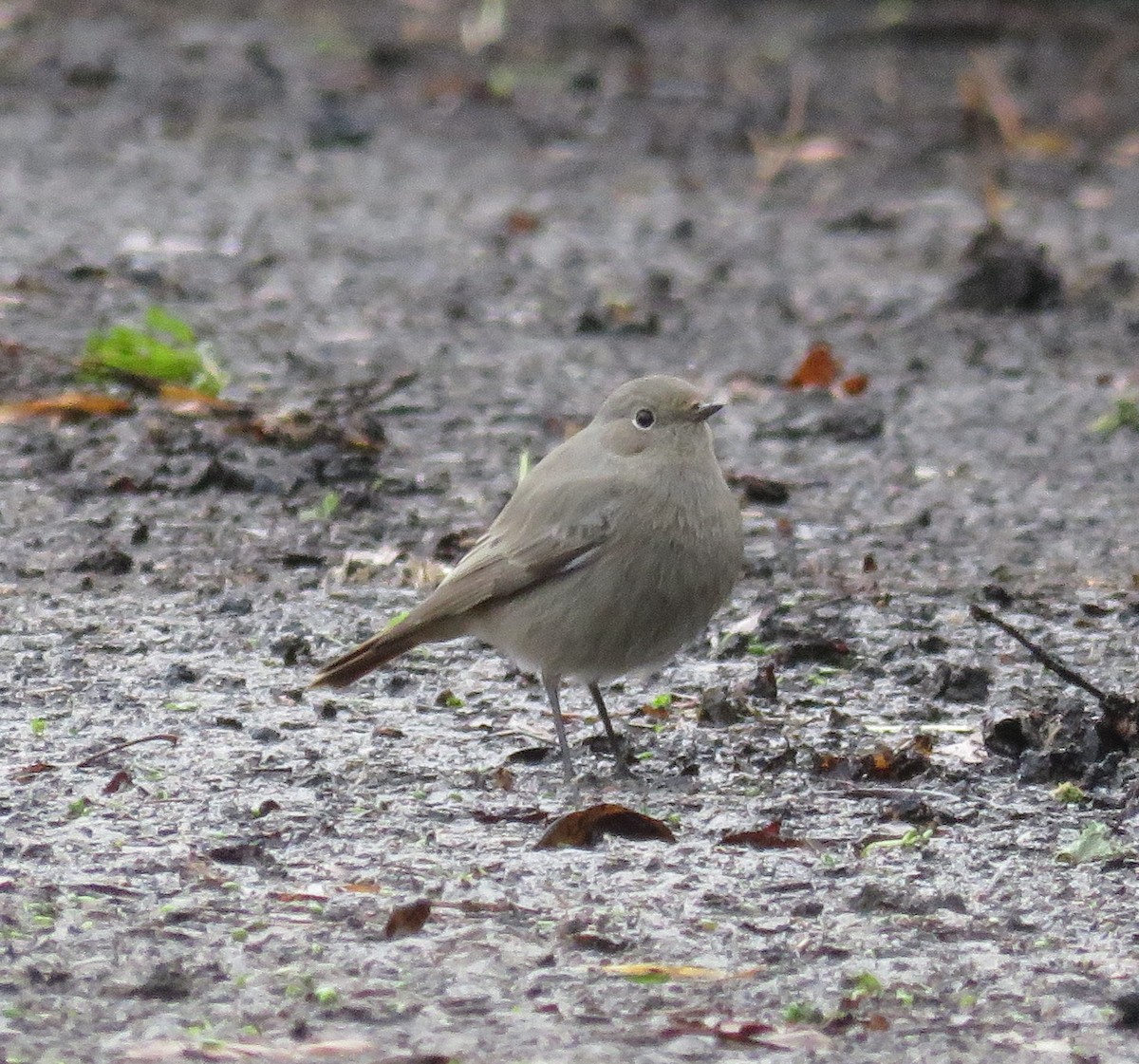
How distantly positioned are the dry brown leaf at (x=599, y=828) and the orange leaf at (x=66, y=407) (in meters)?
3.74

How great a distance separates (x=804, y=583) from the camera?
21.7 feet

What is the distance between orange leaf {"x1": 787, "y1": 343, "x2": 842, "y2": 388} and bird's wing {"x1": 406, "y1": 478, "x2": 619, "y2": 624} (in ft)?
11.1

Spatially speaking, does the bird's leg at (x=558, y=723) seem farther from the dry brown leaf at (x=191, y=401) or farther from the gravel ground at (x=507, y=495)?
the dry brown leaf at (x=191, y=401)

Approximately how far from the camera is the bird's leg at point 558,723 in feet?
17.2

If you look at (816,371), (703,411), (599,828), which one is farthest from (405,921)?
(816,371)

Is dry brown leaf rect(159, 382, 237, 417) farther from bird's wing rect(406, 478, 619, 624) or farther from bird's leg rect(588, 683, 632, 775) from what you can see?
bird's leg rect(588, 683, 632, 775)

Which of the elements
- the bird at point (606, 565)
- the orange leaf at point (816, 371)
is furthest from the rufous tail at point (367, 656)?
the orange leaf at point (816, 371)

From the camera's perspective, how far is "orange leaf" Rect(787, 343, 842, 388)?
882 cm

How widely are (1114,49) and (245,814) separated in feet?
34.0

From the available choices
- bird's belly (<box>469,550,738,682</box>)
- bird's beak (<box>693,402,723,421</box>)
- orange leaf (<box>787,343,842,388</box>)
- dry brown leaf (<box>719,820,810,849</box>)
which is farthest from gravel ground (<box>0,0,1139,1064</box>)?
bird's beak (<box>693,402,723,421</box>)

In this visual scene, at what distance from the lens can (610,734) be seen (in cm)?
537

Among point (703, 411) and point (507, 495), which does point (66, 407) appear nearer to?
point (507, 495)

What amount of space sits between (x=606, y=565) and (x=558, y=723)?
15.5 inches

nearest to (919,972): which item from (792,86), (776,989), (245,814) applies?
(776,989)
